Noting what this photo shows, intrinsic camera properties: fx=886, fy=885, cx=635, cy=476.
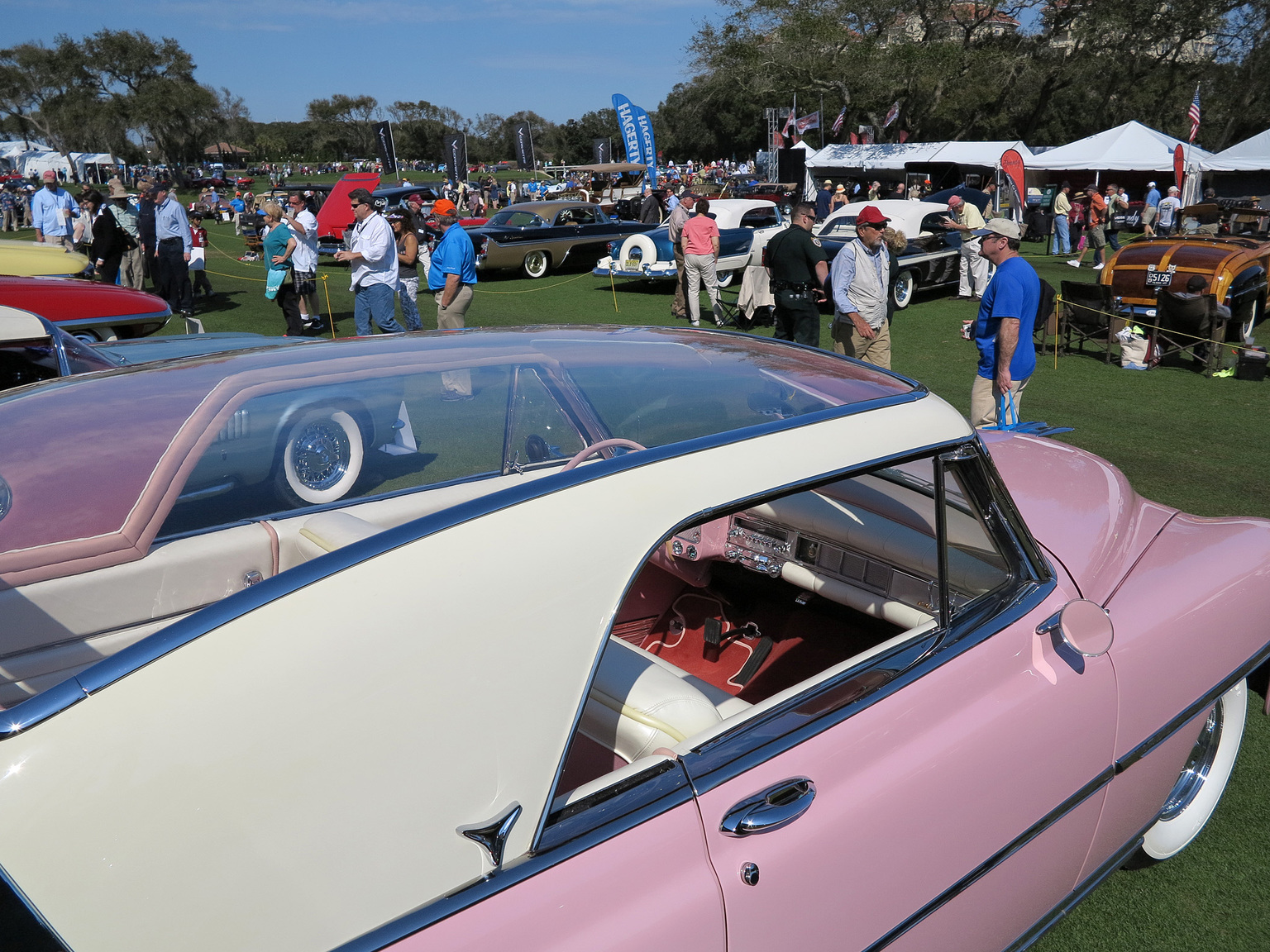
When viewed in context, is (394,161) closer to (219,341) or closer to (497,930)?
(219,341)

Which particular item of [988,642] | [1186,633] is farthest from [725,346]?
[1186,633]

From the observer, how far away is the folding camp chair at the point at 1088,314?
411 inches

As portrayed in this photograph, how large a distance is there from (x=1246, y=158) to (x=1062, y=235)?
9.67 m

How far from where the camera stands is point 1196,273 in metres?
10.4

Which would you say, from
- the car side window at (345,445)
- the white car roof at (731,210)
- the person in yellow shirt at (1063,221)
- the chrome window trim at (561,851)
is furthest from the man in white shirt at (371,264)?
the person in yellow shirt at (1063,221)

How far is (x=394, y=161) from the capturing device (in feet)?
103

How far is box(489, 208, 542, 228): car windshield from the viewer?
58.9 feet

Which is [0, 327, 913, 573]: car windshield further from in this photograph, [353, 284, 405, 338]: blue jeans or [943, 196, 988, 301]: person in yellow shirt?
[943, 196, 988, 301]: person in yellow shirt

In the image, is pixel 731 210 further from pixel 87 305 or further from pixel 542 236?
pixel 87 305

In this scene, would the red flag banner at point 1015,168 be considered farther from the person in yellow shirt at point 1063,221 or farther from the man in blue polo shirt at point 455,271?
the man in blue polo shirt at point 455,271

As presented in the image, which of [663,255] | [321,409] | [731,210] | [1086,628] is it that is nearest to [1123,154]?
[731,210]

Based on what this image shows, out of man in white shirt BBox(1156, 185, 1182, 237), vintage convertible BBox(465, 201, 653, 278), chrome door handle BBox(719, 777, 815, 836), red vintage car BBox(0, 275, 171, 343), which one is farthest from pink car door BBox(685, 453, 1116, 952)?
man in white shirt BBox(1156, 185, 1182, 237)

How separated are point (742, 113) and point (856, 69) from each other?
1335 inches

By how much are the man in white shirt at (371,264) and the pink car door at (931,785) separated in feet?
24.9
